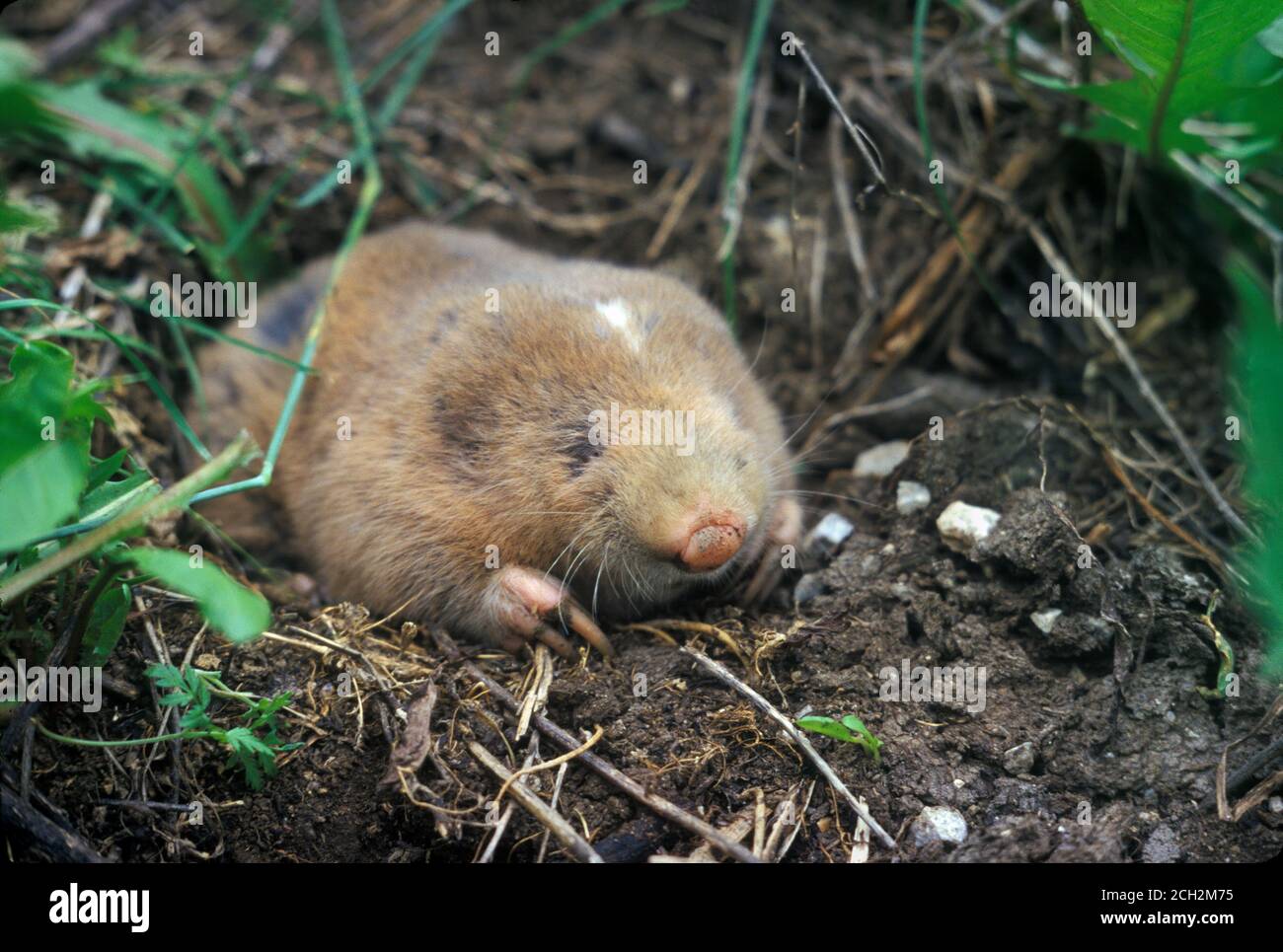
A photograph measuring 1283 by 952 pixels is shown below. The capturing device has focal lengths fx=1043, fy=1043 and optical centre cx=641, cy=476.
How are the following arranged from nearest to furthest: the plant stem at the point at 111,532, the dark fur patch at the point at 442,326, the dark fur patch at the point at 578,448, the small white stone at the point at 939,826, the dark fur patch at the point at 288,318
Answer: the plant stem at the point at 111,532 → the small white stone at the point at 939,826 → the dark fur patch at the point at 578,448 → the dark fur patch at the point at 442,326 → the dark fur patch at the point at 288,318

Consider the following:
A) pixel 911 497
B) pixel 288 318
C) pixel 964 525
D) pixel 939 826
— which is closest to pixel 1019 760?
pixel 939 826

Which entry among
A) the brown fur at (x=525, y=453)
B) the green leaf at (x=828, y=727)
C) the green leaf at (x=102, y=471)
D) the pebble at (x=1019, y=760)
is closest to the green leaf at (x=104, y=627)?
the green leaf at (x=102, y=471)

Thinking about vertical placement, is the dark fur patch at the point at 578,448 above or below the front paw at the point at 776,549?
above

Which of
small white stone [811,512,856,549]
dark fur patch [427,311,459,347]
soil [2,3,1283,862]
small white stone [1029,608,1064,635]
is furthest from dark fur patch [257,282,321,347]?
small white stone [1029,608,1064,635]

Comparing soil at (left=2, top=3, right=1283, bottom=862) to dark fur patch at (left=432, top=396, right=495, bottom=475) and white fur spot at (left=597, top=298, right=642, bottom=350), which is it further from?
white fur spot at (left=597, top=298, right=642, bottom=350)

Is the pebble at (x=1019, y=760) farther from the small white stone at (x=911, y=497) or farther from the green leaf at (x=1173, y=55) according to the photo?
the green leaf at (x=1173, y=55)

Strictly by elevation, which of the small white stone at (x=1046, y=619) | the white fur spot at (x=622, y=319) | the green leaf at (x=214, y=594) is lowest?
the small white stone at (x=1046, y=619)

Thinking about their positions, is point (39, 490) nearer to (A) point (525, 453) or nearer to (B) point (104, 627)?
(B) point (104, 627)

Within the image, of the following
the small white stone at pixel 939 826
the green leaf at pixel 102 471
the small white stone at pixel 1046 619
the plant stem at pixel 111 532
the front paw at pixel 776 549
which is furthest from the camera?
the front paw at pixel 776 549
